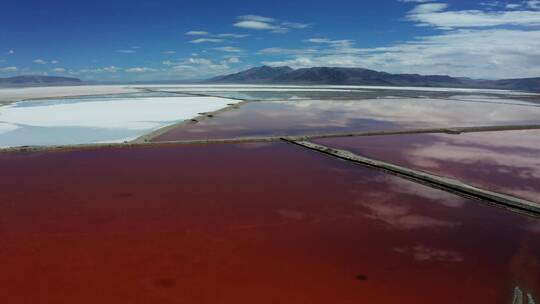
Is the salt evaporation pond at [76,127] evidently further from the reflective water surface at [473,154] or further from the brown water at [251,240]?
the reflective water surface at [473,154]

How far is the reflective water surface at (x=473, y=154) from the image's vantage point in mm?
7441

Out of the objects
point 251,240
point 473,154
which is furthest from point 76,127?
point 473,154

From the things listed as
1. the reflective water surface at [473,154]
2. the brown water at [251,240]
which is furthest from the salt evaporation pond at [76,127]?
the reflective water surface at [473,154]

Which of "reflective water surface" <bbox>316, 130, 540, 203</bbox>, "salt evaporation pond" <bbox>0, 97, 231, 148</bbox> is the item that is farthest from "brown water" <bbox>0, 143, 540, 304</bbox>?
"salt evaporation pond" <bbox>0, 97, 231, 148</bbox>

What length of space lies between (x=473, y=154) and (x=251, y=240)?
6.90 m

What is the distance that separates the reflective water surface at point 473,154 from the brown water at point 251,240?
50.7 inches

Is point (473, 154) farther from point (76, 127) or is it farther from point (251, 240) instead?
point (76, 127)

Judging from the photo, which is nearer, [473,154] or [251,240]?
[251,240]

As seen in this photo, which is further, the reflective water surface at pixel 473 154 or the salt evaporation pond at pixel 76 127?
the salt evaporation pond at pixel 76 127

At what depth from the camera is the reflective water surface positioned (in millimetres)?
7441

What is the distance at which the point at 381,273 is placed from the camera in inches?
163

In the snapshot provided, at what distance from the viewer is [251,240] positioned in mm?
4887

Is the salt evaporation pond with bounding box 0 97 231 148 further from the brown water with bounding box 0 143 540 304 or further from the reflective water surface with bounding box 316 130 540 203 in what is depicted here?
the reflective water surface with bounding box 316 130 540 203

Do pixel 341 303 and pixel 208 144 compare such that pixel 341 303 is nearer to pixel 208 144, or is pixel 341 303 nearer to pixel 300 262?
pixel 300 262
